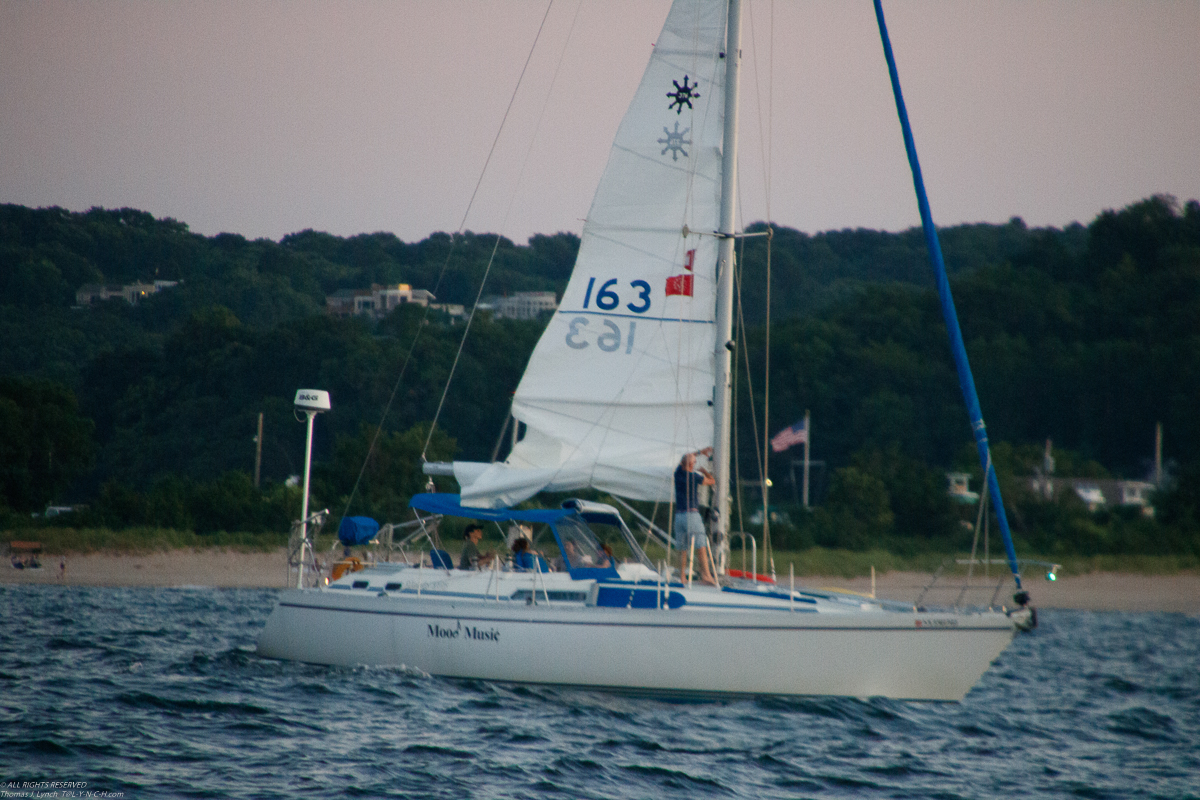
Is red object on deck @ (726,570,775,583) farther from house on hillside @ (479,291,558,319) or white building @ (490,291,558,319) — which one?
white building @ (490,291,558,319)

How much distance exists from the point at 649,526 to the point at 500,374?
4262 cm

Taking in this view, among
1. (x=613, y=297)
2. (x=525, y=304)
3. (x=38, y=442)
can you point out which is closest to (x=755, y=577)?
(x=613, y=297)

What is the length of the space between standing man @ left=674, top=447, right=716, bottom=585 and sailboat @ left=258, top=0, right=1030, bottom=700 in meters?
0.32

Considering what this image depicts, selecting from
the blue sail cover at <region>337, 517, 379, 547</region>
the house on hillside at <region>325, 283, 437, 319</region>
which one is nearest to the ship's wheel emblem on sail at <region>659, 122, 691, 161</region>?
the blue sail cover at <region>337, 517, 379, 547</region>

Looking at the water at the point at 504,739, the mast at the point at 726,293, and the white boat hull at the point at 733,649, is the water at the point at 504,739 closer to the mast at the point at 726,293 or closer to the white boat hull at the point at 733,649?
the white boat hull at the point at 733,649

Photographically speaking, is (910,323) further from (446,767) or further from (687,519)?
(446,767)

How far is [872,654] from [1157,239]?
197 ft

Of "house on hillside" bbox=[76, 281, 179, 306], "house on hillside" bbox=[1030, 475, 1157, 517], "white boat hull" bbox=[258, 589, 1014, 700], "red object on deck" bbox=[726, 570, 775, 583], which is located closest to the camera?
"white boat hull" bbox=[258, 589, 1014, 700]

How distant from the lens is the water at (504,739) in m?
8.16

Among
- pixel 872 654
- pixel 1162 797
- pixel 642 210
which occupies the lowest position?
pixel 1162 797

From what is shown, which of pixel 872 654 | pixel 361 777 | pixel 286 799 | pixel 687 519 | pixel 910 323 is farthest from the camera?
pixel 910 323

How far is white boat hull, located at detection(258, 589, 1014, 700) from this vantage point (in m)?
10.7

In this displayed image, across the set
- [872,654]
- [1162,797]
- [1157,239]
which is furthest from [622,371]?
[1157,239]

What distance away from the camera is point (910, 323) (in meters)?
61.0
